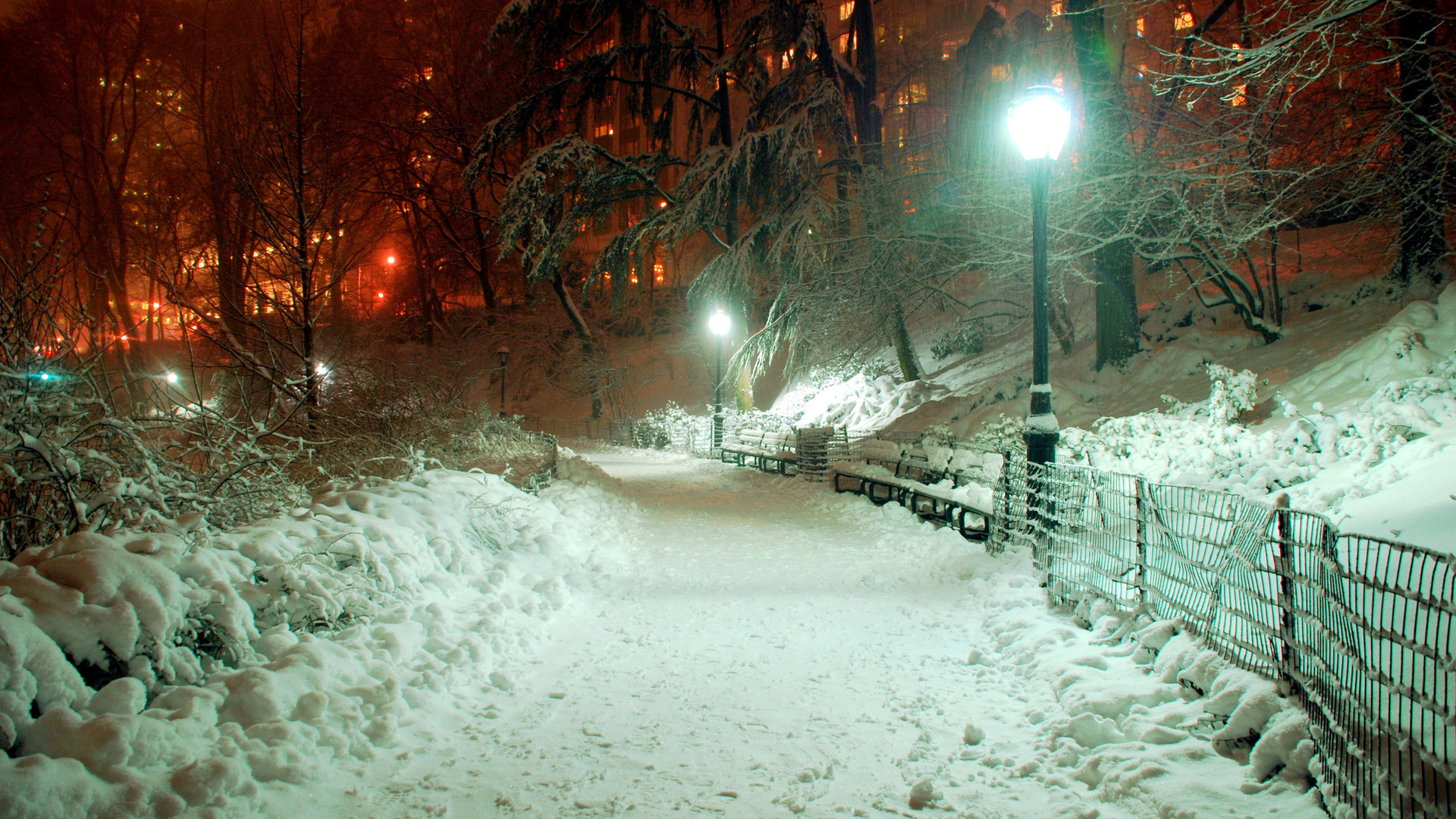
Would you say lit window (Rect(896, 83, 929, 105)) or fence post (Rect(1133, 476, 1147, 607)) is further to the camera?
lit window (Rect(896, 83, 929, 105))

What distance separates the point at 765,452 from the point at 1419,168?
41.5 feet

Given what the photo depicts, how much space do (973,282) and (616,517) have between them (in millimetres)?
22931

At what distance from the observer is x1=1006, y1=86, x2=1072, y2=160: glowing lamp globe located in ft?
21.9

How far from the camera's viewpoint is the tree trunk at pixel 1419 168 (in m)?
10.1

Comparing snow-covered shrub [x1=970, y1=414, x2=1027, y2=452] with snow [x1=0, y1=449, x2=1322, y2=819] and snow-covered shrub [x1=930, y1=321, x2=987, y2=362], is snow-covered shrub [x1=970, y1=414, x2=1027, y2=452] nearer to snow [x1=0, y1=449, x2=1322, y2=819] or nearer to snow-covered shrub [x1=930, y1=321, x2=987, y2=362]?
snow [x1=0, y1=449, x2=1322, y2=819]

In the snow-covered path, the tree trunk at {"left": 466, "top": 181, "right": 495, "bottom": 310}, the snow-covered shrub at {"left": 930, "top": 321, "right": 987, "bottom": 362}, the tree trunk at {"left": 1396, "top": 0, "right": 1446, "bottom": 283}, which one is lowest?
the snow-covered path

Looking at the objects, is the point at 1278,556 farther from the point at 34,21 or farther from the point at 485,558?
the point at 34,21

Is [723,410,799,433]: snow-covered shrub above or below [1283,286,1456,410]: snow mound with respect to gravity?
below

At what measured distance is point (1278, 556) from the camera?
12.2 ft

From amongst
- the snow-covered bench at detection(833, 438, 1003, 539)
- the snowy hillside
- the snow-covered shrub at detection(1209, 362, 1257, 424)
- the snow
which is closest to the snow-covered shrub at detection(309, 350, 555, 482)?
the snow

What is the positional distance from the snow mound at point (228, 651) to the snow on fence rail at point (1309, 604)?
4435 mm

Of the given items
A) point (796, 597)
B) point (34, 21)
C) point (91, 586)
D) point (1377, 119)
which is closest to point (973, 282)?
point (1377, 119)

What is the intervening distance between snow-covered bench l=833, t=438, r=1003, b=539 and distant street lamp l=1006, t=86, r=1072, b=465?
144 centimetres

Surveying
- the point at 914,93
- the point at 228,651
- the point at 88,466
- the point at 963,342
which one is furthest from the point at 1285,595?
the point at 914,93
